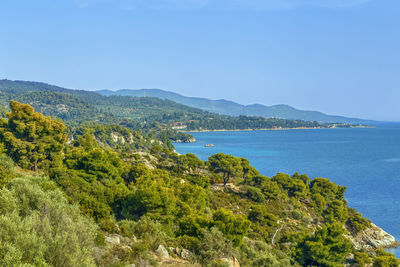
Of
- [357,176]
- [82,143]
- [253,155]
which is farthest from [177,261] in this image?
[253,155]

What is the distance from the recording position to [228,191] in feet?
135

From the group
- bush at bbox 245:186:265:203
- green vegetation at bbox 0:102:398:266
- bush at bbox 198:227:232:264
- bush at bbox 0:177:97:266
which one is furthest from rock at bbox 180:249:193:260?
bush at bbox 245:186:265:203

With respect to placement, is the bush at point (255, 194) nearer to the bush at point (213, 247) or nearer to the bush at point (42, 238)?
the bush at point (213, 247)

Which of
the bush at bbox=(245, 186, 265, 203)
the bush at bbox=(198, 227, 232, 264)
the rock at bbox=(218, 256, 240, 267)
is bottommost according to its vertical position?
the bush at bbox=(245, 186, 265, 203)

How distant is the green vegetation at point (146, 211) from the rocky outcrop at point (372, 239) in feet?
3.02

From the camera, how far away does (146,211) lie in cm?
2211

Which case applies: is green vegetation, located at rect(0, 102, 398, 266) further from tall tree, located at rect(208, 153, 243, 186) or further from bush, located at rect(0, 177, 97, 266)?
tall tree, located at rect(208, 153, 243, 186)

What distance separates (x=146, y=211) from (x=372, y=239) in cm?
2934

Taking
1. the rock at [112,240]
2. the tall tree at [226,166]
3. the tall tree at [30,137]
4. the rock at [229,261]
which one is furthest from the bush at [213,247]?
the tall tree at [226,166]

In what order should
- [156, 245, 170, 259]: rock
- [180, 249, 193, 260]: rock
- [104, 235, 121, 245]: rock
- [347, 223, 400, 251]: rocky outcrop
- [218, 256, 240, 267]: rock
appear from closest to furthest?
[104, 235, 121, 245]: rock < [156, 245, 170, 259]: rock < [218, 256, 240, 267]: rock < [180, 249, 193, 260]: rock < [347, 223, 400, 251]: rocky outcrop

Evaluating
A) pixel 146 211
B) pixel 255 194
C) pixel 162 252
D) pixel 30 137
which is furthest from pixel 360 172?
pixel 162 252

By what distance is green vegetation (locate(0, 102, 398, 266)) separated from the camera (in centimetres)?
1074

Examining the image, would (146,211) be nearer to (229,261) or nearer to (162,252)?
(162,252)

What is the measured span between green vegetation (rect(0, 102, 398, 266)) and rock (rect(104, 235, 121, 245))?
48 millimetres
